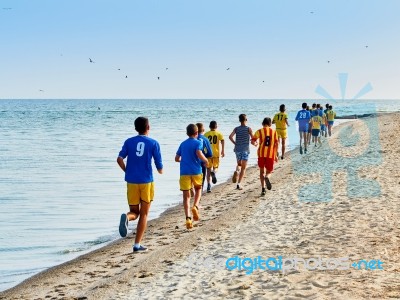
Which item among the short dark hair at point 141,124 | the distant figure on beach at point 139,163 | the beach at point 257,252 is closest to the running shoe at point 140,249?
the beach at point 257,252

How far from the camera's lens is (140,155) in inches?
283

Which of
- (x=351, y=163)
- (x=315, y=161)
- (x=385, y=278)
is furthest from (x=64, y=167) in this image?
(x=385, y=278)

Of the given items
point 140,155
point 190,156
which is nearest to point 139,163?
point 140,155

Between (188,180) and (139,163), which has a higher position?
(139,163)

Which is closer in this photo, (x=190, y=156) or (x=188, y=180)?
(x=190, y=156)

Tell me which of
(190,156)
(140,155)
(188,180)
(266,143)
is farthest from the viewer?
(266,143)

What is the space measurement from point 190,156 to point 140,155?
1.89m

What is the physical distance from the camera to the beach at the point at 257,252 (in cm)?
563

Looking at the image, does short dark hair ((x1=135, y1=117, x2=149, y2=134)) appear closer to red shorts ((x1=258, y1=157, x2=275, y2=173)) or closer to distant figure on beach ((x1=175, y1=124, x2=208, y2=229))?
distant figure on beach ((x1=175, y1=124, x2=208, y2=229))

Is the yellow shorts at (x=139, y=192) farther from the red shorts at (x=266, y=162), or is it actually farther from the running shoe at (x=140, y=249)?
the red shorts at (x=266, y=162)

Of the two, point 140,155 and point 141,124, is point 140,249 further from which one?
point 141,124

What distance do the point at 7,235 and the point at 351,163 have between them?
36.3ft

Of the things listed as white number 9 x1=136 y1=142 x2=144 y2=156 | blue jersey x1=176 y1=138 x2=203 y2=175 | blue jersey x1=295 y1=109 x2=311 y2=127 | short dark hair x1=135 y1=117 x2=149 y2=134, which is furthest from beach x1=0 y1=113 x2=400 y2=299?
blue jersey x1=295 y1=109 x2=311 y2=127

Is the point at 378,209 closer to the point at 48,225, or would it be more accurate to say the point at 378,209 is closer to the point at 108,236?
the point at 108,236
